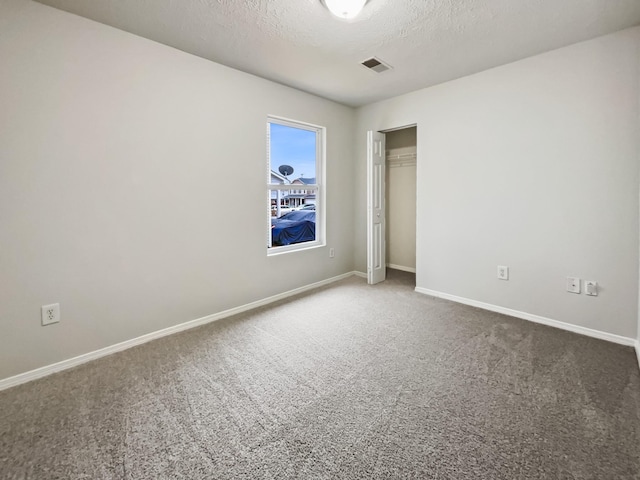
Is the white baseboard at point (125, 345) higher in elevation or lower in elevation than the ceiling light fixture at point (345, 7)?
lower

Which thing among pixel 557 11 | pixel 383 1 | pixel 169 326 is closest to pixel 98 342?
pixel 169 326

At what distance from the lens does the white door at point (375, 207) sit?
12.7 ft

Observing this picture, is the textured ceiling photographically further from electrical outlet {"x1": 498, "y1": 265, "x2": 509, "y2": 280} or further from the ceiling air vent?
electrical outlet {"x1": 498, "y1": 265, "x2": 509, "y2": 280}

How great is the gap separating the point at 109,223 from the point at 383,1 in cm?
245

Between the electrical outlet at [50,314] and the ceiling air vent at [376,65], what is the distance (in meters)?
3.13

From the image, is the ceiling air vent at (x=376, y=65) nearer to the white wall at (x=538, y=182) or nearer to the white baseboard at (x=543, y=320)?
the white wall at (x=538, y=182)

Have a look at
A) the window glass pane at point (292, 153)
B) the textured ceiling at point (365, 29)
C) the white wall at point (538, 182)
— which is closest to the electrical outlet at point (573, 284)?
the white wall at point (538, 182)

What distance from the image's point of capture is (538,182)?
→ 2.73m

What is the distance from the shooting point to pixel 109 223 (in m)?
2.26

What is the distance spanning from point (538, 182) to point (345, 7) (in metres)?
2.21

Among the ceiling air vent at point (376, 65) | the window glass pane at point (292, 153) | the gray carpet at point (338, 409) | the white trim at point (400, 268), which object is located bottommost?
the gray carpet at point (338, 409)

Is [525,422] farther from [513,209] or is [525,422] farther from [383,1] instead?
[383,1]

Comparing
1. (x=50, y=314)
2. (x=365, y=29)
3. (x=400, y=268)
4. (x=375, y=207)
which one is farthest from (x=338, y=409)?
(x=400, y=268)

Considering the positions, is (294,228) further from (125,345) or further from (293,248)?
(125,345)
